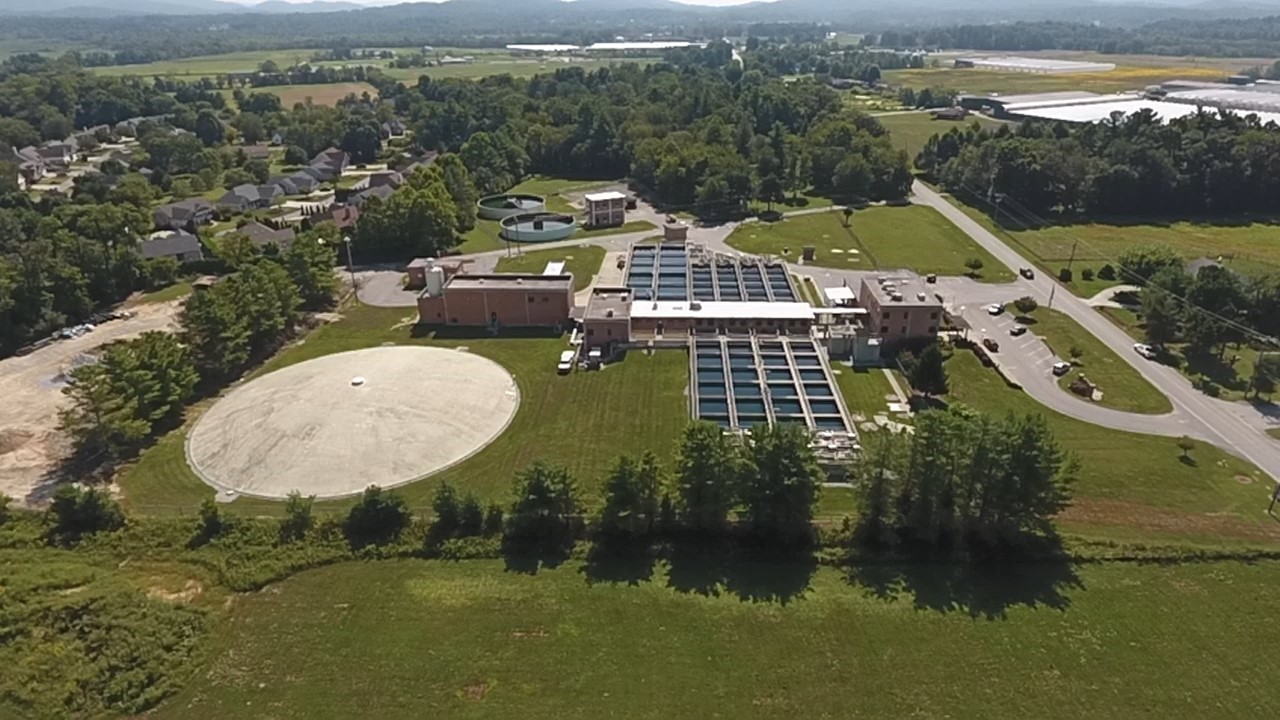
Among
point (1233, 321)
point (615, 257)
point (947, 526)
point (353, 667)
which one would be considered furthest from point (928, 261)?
point (353, 667)

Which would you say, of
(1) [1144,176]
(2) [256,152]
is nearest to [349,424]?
(1) [1144,176]

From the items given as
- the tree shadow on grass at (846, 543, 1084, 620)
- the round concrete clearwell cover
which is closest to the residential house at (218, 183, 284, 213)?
the round concrete clearwell cover

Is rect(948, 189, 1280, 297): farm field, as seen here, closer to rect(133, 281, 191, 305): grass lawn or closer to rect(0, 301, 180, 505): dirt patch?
rect(0, 301, 180, 505): dirt patch

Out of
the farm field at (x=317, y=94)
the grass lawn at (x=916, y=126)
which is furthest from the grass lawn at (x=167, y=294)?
the farm field at (x=317, y=94)

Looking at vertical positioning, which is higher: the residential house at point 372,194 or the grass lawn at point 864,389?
the residential house at point 372,194

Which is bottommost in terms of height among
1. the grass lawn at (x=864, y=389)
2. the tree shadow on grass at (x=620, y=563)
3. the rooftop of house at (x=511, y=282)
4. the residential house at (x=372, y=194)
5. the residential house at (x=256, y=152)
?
the tree shadow on grass at (x=620, y=563)

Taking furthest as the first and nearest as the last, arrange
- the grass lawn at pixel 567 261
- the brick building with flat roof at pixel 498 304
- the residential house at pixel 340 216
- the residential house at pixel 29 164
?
1. the residential house at pixel 29 164
2. the residential house at pixel 340 216
3. the grass lawn at pixel 567 261
4. the brick building with flat roof at pixel 498 304

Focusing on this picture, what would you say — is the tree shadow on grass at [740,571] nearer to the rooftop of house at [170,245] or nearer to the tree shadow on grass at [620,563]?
the tree shadow on grass at [620,563]

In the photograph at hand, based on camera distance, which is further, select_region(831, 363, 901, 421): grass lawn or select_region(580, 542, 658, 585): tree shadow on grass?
select_region(831, 363, 901, 421): grass lawn

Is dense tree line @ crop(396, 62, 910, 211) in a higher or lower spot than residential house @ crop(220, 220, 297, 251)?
higher
